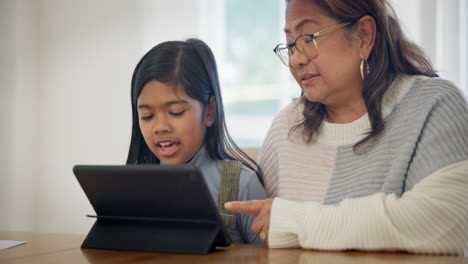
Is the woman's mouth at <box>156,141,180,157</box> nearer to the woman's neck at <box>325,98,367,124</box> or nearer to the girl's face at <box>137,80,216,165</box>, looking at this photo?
the girl's face at <box>137,80,216,165</box>

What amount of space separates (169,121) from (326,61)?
47cm

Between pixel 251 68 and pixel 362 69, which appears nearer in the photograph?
pixel 362 69

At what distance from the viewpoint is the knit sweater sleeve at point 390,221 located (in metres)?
1.06

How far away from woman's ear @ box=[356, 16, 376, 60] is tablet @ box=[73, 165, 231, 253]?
2.25 feet

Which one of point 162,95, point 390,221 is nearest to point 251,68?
point 162,95

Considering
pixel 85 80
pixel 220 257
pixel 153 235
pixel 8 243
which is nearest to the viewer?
pixel 220 257

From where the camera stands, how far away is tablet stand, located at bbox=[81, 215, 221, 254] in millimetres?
1025

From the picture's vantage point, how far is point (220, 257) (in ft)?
3.20

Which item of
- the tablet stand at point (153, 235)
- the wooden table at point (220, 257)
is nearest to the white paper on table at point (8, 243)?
the wooden table at point (220, 257)

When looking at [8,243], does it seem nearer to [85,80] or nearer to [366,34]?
[366,34]

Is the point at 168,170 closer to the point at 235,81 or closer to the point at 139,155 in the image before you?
the point at 139,155

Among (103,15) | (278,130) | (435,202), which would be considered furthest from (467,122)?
(103,15)

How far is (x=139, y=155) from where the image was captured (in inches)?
71.0

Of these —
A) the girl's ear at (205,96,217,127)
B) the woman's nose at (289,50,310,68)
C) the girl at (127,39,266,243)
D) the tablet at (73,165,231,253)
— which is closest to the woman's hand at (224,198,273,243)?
the tablet at (73,165,231,253)
